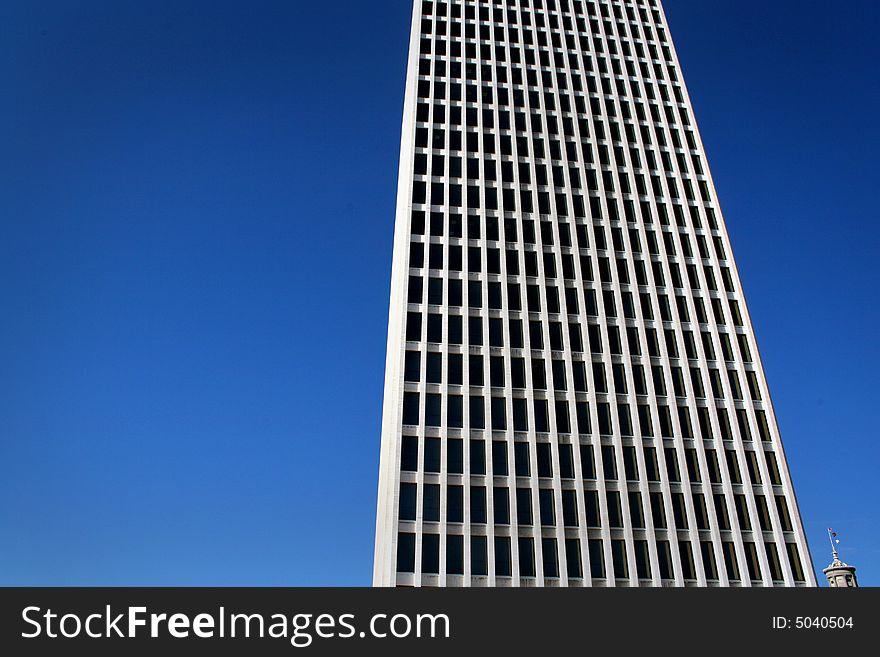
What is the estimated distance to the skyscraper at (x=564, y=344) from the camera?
168 ft

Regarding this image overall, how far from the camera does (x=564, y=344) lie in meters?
60.3

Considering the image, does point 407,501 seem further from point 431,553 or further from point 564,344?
point 564,344

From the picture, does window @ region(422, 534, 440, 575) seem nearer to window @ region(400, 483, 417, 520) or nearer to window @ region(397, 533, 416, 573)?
window @ region(397, 533, 416, 573)

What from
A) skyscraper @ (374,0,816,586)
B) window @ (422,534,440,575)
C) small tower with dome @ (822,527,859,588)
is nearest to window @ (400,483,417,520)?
skyscraper @ (374,0,816,586)

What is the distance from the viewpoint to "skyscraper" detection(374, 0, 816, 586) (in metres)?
51.2

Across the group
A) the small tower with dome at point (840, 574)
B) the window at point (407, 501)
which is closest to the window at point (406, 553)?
the window at point (407, 501)

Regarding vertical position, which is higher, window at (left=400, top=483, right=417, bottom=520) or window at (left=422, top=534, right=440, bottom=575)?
window at (left=400, top=483, right=417, bottom=520)

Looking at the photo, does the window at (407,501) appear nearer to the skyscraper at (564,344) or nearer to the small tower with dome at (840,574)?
the skyscraper at (564,344)
